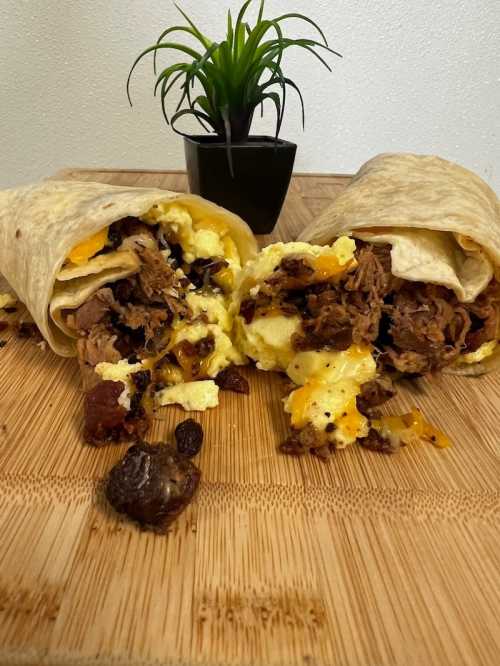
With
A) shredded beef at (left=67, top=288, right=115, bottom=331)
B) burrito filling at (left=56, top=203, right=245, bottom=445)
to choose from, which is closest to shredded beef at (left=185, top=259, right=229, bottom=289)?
burrito filling at (left=56, top=203, right=245, bottom=445)

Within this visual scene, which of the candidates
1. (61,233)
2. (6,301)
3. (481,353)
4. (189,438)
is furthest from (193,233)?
(481,353)

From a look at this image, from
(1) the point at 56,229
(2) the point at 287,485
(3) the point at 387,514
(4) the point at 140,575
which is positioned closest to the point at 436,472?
(3) the point at 387,514

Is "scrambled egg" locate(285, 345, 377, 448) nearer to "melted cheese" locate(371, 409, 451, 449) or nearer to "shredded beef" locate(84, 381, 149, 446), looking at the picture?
"melted cheese" locate(371, 409, 451, 449)

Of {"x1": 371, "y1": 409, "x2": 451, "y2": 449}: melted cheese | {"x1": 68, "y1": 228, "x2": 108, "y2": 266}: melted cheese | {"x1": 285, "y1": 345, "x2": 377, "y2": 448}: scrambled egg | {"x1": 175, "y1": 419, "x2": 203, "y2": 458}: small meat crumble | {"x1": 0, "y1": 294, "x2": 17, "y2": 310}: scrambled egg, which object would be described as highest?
{"x1": 68, "y1": 228, "x2": 108, "y2": 266}: melted cheese

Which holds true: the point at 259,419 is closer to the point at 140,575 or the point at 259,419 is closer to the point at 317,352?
the point at 317,352

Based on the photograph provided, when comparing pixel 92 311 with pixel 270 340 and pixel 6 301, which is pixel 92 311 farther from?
pixel 6 301

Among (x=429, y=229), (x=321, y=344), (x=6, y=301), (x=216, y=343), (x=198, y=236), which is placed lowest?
(x=6, y=301)
